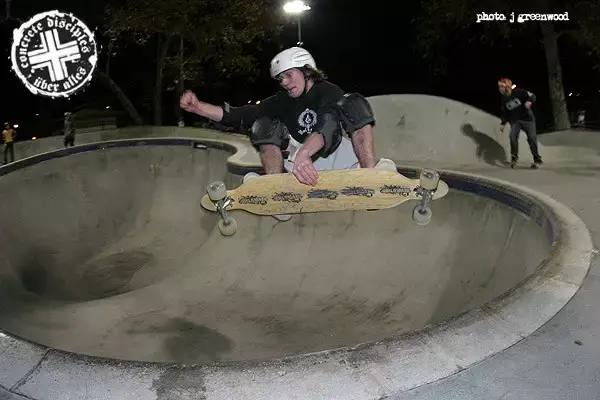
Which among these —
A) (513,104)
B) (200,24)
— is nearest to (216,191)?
(513,104)

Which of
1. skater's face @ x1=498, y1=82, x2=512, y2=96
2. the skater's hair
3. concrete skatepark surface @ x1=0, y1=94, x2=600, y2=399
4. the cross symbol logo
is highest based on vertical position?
the cross symbol logo

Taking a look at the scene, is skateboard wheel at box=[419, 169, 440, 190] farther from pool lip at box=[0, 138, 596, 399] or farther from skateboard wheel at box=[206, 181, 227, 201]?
skateboard wheel at box=[206, 181, 227, 201]

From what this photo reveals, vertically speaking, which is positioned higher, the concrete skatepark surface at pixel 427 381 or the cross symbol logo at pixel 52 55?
the cross symbol logo at pixel 52 55

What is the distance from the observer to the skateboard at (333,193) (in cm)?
494

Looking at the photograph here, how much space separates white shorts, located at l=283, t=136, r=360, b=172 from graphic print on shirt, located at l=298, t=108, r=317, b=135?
171 mm

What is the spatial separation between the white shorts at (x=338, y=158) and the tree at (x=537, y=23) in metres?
14.0

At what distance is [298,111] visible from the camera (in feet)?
15.6

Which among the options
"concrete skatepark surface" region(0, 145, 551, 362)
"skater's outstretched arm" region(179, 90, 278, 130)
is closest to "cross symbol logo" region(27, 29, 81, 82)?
"concrete skatepark surface" region(0, 145, 551, 362)

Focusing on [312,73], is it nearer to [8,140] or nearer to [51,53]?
[51,53]

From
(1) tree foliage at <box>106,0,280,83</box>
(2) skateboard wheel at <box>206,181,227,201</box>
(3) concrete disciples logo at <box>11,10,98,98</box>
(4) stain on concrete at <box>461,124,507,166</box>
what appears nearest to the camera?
(2) skateboard wheel at <box>206,181,227,201</box>

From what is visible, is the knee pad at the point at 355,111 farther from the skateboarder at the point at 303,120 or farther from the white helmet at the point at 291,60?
the white helmet at the point at 291,60

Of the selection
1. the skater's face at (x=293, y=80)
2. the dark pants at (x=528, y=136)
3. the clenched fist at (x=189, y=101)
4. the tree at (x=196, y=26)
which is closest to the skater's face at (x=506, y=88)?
the dark pants at (x=528, y=136)

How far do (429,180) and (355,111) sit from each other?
105 cm

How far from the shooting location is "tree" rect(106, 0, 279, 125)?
67.4 ft
